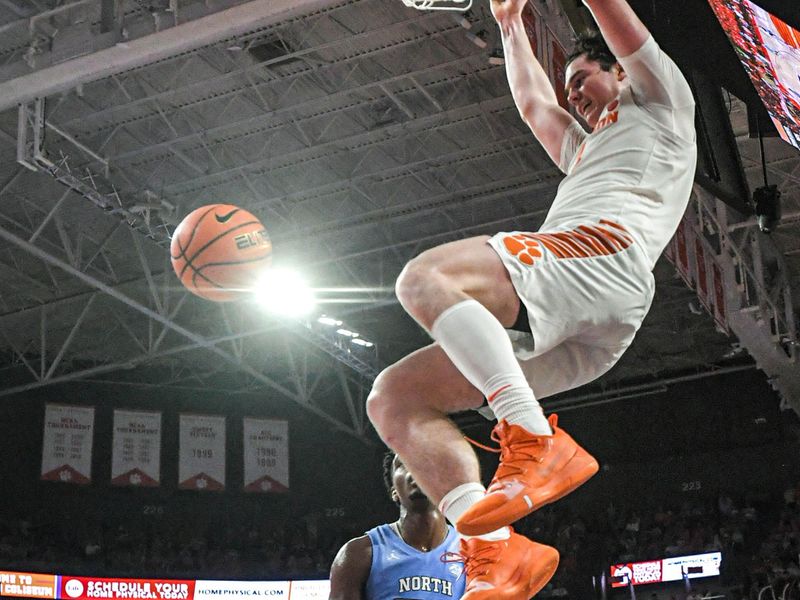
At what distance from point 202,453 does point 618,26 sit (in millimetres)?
18368

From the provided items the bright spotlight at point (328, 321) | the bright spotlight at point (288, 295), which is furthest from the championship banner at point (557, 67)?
the bright spotlight at point (328, 321)

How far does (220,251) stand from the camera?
24.7 feet

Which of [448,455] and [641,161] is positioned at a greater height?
[641,161]

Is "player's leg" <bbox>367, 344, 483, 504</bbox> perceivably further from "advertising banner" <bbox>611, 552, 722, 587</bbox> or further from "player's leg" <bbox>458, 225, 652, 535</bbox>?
"advertising banner" <bbox>611, 552, 722, 587</bbox>

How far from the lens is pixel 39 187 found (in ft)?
46.2

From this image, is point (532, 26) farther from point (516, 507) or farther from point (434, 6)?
point (516, 507)

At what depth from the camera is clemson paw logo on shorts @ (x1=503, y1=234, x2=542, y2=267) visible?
242 cm

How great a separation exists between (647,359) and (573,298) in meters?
18.0

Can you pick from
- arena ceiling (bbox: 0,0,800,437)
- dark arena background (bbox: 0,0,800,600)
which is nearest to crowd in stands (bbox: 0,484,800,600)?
dark arena background (bbox: 0,0,800,600)

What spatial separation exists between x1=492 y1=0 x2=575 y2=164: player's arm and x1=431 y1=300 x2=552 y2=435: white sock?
90 centimetres

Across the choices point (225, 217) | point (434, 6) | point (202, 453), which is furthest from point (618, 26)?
point (202, 453)

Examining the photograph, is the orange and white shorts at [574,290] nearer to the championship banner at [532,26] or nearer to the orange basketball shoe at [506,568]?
the orange basketball shoe at [506,568]

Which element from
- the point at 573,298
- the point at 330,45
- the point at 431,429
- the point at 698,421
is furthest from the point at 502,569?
the point at 698,421

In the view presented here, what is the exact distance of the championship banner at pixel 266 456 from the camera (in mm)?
20516
